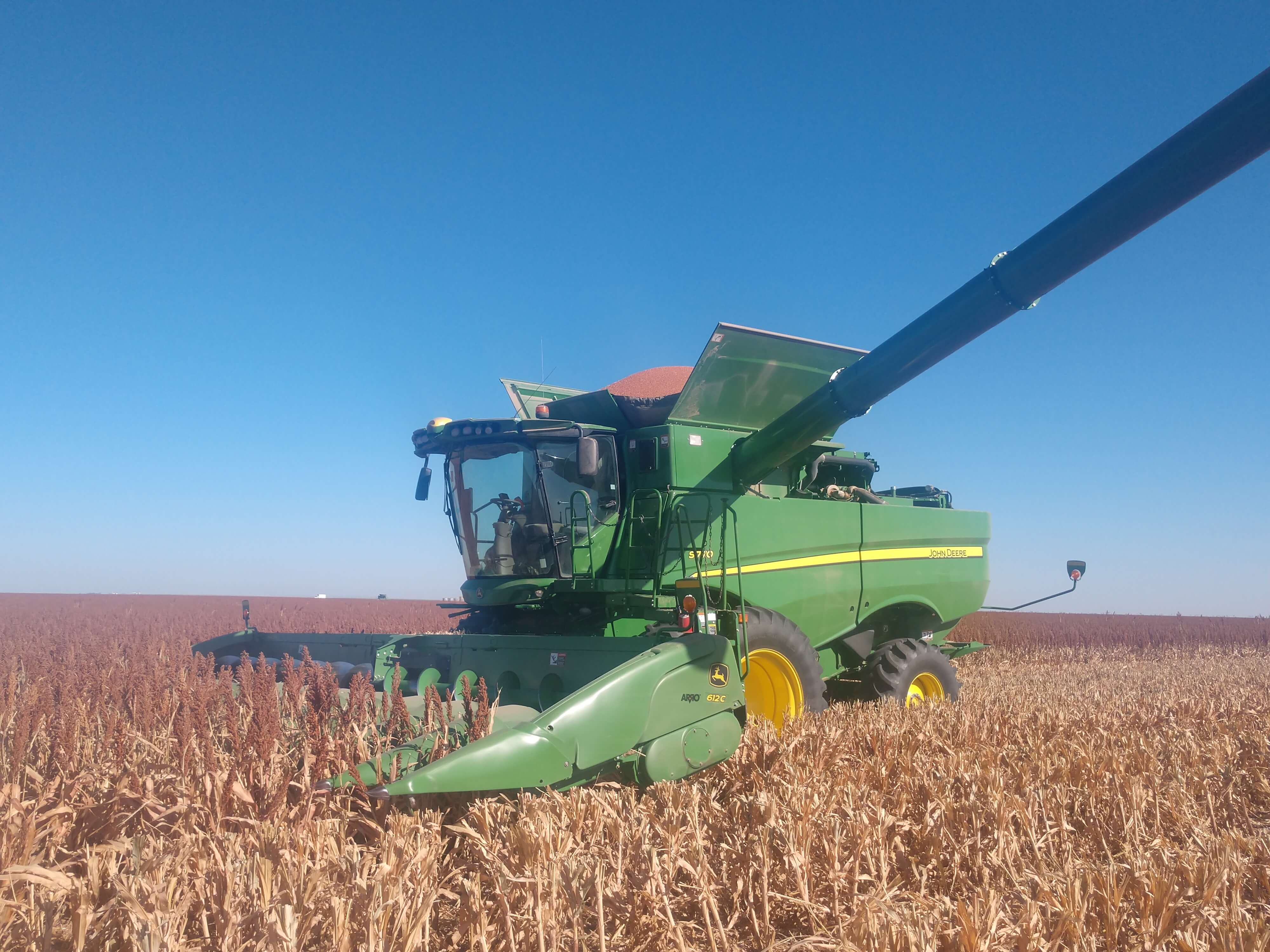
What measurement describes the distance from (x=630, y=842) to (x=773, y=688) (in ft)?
7.93

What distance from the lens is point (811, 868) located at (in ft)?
8.76

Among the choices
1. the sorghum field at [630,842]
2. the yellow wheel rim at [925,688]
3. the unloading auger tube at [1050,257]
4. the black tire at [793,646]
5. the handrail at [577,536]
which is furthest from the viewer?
the yellow wheel rim at [925,688]

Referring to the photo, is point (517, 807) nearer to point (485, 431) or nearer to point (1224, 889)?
point (1224, 889)

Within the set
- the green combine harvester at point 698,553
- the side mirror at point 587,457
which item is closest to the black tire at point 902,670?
the green combine harvester at point 698,553

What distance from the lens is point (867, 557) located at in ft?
21.1

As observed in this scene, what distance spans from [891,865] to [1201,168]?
310cm

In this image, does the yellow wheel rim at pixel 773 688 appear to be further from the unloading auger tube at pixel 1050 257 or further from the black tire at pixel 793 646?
the unloading auger tube at pixel 1050 257

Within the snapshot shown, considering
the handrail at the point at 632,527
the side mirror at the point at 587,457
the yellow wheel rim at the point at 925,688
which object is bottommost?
the yellow wheel rim at the point at 925,688

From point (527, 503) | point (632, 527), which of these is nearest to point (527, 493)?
point (527, 503)

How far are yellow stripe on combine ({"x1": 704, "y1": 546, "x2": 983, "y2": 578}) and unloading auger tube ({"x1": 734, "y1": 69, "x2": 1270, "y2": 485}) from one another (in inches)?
30.2

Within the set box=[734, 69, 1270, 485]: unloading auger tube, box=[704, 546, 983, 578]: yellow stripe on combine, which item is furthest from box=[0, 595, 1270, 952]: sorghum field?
box=[734, 69, 1270, 485]: unloading auger tube

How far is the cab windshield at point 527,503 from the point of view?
5.21m

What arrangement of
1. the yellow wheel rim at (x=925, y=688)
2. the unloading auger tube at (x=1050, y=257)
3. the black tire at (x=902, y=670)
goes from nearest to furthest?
the unloading auger tube at (x=1050, y=257), the black tire at (x=902, y=670), the yellow wheel rim at (x=925, y=688)

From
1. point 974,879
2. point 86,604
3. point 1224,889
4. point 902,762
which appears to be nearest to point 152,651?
point 902,762
